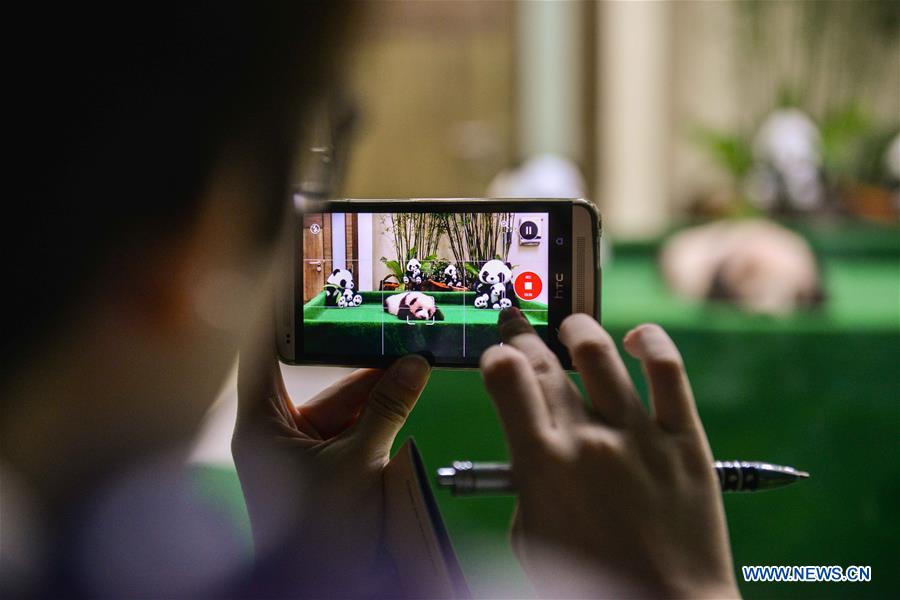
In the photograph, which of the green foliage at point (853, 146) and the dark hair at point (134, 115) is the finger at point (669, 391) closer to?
the dark hair at point (134, 115)

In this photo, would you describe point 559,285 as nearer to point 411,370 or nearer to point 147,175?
point 411,370

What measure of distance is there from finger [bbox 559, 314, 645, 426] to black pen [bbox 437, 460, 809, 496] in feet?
0.16

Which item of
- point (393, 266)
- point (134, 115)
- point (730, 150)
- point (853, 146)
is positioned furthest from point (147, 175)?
point (853, 146)

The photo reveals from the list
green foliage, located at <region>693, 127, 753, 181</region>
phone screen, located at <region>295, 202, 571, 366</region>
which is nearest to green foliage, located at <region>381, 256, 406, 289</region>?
phone screen, located at <region>295, 202, 571, 366</region>

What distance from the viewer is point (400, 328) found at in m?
0.38

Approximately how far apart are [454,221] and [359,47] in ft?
0.34

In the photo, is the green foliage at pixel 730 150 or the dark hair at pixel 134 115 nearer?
the dark hair at pixel 134 115

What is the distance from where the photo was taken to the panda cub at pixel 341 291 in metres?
0.37

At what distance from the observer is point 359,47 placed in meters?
0.29

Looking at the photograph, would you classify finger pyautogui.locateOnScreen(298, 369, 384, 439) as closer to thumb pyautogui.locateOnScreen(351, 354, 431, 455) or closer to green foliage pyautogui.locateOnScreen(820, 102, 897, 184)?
thumb pyautogui.locateOnScreen(351, 354, 431, 455)

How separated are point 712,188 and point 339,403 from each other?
2339 mm

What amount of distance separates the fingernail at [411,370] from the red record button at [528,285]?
5 centimetres

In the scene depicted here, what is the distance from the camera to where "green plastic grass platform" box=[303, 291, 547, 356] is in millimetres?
367

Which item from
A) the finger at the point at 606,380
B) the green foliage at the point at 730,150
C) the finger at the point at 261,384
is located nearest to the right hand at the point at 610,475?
the finger at the point at 606,380
